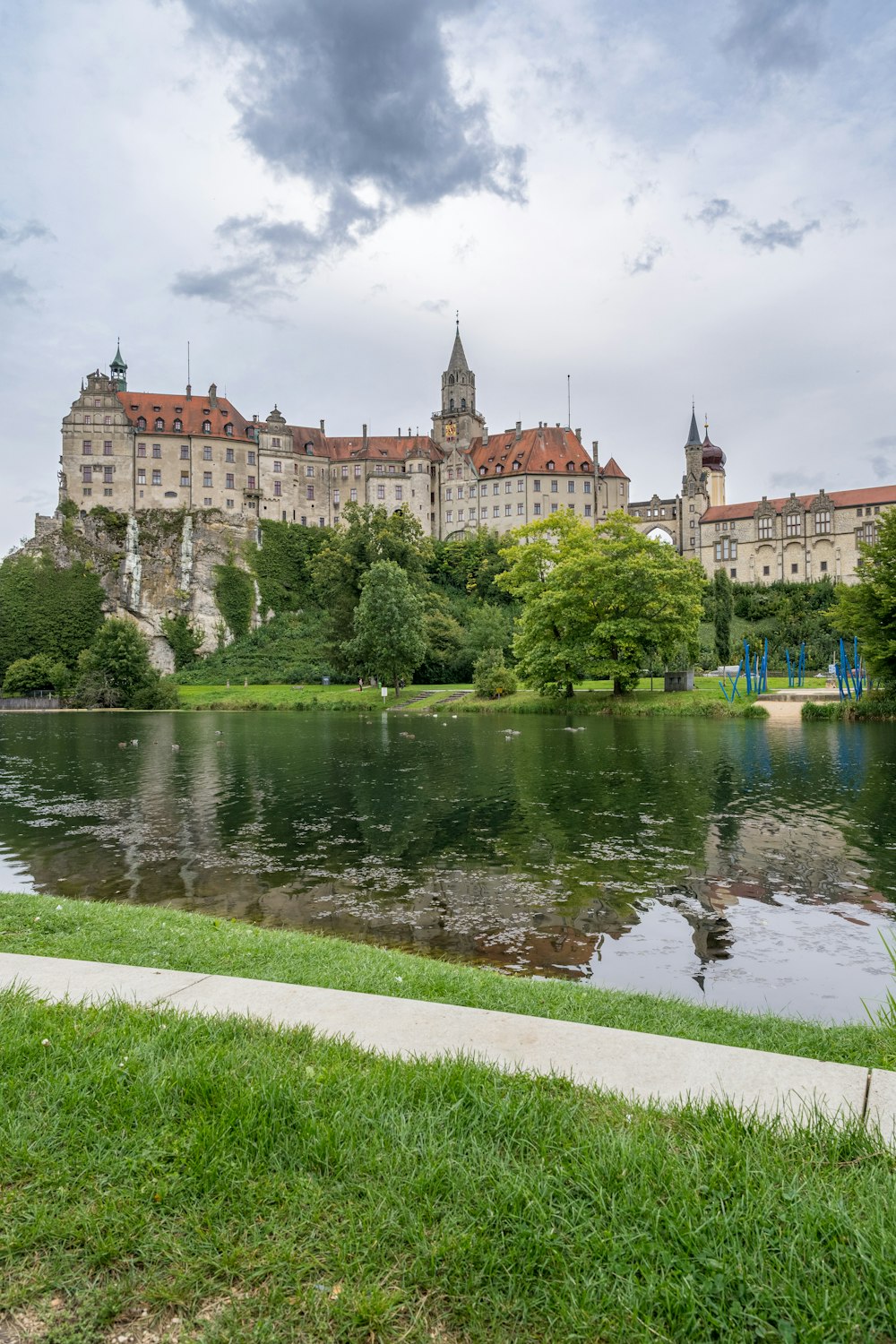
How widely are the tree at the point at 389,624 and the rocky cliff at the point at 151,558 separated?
137 feet

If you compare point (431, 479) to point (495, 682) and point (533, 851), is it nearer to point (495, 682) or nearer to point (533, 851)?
point (495, 682)

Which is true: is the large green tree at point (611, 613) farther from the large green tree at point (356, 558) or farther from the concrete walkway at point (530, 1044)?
the concrete walkway at point (530, 1044)

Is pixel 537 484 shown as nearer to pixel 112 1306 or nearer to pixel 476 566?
pixel 476 566

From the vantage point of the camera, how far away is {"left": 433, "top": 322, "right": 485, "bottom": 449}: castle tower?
12262cm

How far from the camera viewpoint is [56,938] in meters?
8.08

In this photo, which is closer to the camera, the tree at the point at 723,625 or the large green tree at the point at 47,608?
the tree at the point at 723,625

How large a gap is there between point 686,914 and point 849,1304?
9.30 meters

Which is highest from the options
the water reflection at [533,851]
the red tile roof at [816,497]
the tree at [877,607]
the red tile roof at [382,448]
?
the red tile roof at [382,448]

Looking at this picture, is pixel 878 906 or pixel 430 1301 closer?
pixel 430 1301

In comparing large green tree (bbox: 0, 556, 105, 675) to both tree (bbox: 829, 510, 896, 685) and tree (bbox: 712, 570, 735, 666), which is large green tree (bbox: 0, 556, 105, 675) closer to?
tree (bbox: 712, 570, 735, 666)

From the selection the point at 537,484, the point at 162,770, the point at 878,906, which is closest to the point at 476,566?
the point at 537,484

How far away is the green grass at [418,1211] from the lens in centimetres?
257

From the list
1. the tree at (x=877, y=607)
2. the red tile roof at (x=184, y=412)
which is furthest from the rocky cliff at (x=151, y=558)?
the tree at (x=877, y=607)

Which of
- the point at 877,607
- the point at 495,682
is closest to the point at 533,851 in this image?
the point at 877,607
